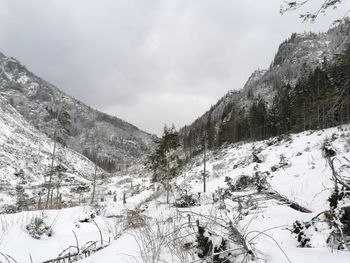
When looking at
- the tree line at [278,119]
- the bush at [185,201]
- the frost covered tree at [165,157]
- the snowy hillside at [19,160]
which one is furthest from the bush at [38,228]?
the snowy hillside at [19,160]

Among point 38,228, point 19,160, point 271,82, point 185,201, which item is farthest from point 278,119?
point 271,82

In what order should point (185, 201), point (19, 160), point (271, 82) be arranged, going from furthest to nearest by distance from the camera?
point (271, 82) < point (19, 160) < point (185, 201)

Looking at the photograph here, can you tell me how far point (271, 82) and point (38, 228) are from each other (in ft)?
460

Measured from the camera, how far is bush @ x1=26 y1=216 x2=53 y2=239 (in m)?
5.99

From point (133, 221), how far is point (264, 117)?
204 feet

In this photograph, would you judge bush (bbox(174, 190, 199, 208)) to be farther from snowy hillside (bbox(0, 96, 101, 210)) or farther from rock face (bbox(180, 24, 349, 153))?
rock face (bbox(180, 24, 349, 153))

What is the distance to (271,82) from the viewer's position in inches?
5379

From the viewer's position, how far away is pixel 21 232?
5.86 m

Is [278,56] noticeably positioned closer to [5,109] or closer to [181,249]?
[5,109]

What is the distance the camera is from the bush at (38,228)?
5988 mm

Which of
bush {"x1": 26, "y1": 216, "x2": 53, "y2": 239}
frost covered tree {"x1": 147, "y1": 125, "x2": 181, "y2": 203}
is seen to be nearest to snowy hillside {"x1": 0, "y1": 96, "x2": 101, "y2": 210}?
frost covered tree {"x1": 147, "y1": 125, "x2": 181, "y2": 203}

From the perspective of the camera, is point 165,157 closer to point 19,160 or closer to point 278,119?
point 278,119

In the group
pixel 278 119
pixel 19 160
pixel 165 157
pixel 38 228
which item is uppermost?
pixel 278 119

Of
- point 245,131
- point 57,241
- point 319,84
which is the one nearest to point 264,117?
point 245,131
